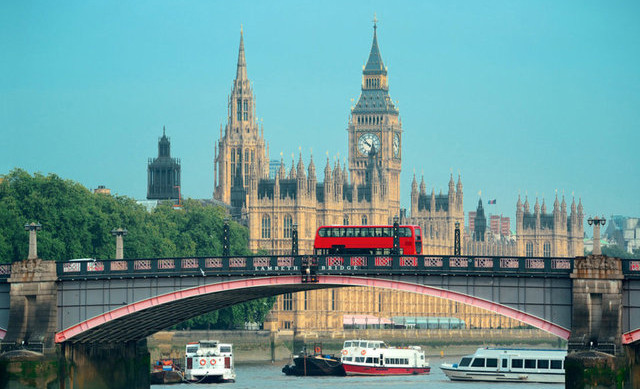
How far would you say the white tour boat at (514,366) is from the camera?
12119cm

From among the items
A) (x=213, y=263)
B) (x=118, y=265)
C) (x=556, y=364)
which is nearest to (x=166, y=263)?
(x=118, y=265)

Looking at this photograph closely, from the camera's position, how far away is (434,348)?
19212 centimetres

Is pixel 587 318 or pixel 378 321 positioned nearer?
pixel 587 318

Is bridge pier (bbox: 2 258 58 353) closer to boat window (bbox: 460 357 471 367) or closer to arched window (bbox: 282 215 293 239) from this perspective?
boat window (bbox: 460 357 471 367)

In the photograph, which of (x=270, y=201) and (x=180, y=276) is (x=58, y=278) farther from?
(x=270, y=201)

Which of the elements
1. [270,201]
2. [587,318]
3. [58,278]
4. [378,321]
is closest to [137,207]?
[270,201]

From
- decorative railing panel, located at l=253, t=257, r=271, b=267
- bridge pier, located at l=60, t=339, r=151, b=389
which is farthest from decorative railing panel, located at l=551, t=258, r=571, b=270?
bridge pier, located at l=60, t=339, r=151, b=389

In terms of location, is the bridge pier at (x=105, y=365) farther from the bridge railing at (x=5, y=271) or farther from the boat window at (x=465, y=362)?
the boat window at (x=465, y=362)

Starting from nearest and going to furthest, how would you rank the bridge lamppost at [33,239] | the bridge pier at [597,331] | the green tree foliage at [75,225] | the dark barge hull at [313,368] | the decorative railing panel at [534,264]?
the bridge pier at [597,331]
the decorative railing panel at [534,264]
the bridge lamppost at [33,239]
the green tree foliage at [75,225]
the dark barge hull at [313,368]

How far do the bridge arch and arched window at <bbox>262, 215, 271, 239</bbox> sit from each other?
9907 cm

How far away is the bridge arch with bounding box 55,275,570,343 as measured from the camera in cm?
8400

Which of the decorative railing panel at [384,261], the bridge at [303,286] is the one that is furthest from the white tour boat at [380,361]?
the decorative railing panel at [384,261]

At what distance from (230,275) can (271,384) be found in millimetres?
34639

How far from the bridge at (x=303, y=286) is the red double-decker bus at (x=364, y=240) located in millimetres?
14330
